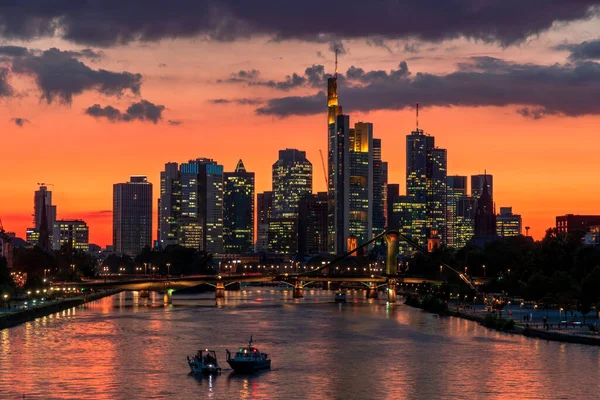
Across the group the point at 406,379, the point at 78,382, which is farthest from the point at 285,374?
the point at 78,382

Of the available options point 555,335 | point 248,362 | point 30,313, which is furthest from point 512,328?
point 30,313

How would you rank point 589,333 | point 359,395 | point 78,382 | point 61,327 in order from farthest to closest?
1. point 61,327
2. point 589,333
3. point 78,382
4. point 359,395

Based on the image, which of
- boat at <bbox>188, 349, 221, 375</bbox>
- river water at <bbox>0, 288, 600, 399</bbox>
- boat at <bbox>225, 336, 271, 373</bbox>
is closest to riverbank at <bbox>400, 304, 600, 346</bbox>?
river water at <bbox>0, 288, 600, 399</bbox>

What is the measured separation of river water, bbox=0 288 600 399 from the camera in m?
85.2

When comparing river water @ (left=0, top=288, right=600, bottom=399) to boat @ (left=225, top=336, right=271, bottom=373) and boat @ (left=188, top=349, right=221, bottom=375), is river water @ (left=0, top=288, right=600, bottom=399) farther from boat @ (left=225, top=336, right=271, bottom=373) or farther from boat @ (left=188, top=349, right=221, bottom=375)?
boat @ (left=225, top=336, right=271, bottom=373)

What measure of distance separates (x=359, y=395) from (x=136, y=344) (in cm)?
4264

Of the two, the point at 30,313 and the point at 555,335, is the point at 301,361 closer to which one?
the point at 555,335

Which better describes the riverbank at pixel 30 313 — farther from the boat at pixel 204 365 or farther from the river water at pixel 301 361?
the boat at pixel 204 365

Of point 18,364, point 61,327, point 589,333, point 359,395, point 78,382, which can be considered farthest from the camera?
point 61,327

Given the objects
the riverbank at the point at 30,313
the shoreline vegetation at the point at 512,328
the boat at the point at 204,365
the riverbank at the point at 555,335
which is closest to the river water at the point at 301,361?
the boat at the point at 204,365

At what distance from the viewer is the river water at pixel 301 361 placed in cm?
8519

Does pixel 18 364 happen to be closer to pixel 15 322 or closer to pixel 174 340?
pixel 174 340

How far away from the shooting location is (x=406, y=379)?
9238cm

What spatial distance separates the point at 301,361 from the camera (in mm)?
104625
